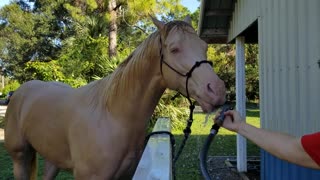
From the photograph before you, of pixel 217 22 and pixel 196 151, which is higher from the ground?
pixel 217 22

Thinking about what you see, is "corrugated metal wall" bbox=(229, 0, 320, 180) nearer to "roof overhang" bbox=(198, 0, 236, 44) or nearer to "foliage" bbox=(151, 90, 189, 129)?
"roof overhang" bbox=(198, 0, 236, 44)

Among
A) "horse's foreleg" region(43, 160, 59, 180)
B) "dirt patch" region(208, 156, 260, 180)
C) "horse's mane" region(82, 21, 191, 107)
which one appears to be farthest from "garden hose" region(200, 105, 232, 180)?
"dirt patch" region(208, 156, 260, 180)

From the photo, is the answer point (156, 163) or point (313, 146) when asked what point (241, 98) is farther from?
point (313, 146)

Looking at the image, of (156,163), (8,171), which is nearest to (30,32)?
(8,171)

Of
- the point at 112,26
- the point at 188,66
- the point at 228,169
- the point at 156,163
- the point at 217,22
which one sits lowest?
the point at 228,169

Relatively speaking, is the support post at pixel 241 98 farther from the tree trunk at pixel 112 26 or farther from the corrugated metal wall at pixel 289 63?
the tree trunk at pixel 112 26

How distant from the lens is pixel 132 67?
105 inches

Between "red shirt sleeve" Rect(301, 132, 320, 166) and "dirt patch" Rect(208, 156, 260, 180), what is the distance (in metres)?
5.61

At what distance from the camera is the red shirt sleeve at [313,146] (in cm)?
163

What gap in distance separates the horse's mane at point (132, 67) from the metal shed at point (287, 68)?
1182 mm

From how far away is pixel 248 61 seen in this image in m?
29.3

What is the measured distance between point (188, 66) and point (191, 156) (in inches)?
277

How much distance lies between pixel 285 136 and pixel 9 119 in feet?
9.54

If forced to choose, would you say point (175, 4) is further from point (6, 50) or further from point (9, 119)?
point (6, 50)
